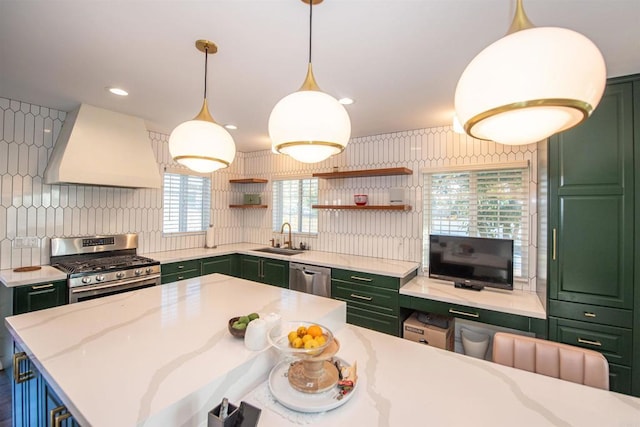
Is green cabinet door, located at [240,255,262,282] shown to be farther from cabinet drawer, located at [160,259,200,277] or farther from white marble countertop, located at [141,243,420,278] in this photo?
cabinet drawer, located at [160,259,200,277]

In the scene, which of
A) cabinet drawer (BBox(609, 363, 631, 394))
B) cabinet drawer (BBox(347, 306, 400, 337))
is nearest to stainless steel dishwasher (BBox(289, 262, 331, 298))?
cabinet drawer (BBox(347, 306, 400, 337))

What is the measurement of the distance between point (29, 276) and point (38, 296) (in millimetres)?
187

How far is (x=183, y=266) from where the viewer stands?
339 cm

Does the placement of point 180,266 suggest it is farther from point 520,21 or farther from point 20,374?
point 520,21

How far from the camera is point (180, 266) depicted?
3.37 metres

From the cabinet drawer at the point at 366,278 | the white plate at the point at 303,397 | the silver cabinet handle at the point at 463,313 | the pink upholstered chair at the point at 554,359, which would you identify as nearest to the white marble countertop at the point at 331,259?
the cabinet drawer at the point at 366,278

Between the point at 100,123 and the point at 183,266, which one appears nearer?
the point at 100,123

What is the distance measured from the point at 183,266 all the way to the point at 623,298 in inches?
155

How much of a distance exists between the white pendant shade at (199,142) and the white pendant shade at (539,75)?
120 centimetres

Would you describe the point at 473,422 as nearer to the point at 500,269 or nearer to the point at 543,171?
the point at 500,269

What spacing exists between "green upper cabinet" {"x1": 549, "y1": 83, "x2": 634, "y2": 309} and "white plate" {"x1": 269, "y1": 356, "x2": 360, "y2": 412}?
1.95 metres

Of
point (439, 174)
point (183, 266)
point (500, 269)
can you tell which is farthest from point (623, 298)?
point (183, 266)

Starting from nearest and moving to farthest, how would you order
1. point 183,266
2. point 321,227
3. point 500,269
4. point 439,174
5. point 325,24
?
point 325,24 → point 500,269 → point 439,174 → point 183,266 → point 321,227

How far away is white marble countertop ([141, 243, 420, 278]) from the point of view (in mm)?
2903
